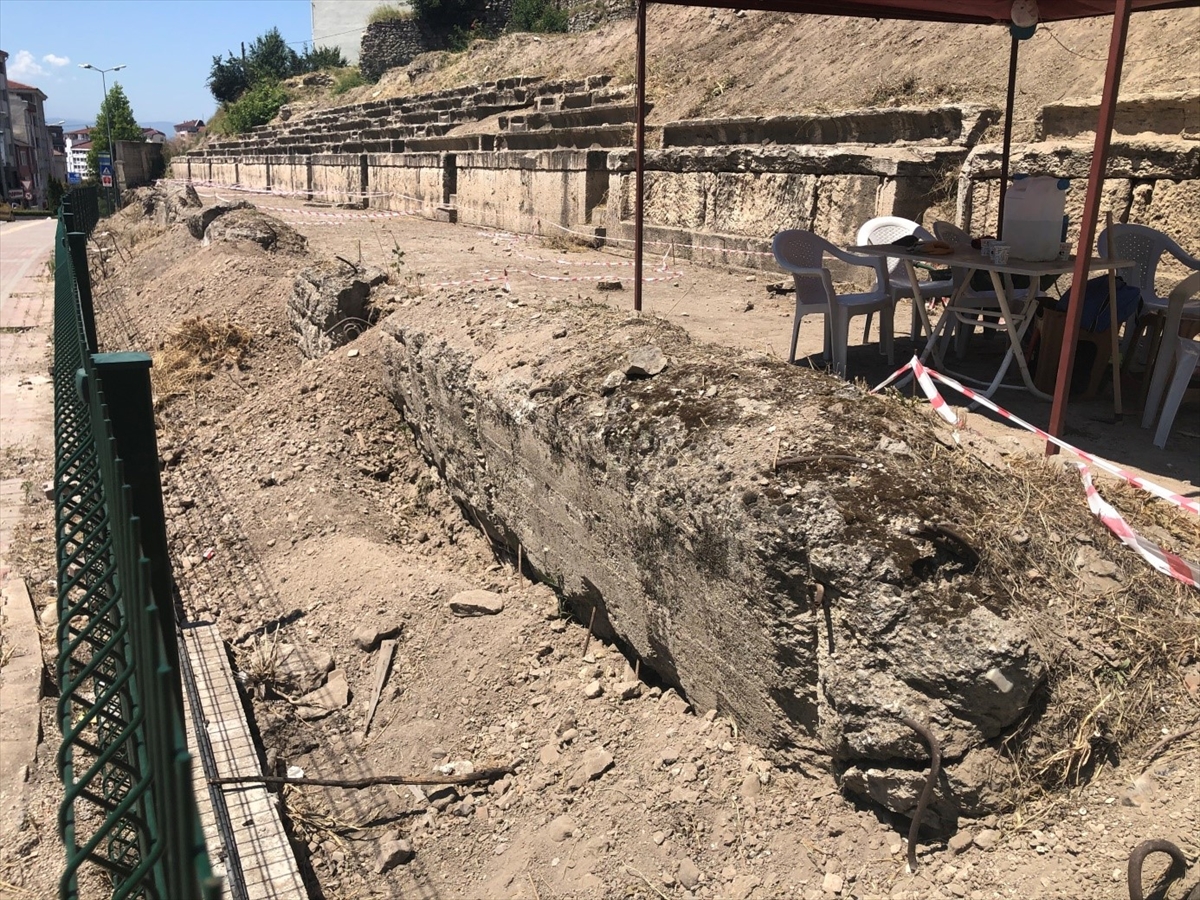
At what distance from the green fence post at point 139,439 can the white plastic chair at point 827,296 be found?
3.72 meters

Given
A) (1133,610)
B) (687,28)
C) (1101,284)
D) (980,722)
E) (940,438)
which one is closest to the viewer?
(980,722)

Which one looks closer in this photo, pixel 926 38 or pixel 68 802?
pixel 68 802

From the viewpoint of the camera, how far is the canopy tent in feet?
13.0

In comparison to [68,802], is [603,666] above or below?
below

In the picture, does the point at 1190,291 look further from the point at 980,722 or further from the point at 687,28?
the point at 687,28

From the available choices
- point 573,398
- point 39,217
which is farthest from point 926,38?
point 39,217

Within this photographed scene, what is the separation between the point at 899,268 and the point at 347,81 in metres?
41.4

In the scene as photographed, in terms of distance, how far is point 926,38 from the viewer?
12789 millimetres

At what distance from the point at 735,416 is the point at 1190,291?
2849mm

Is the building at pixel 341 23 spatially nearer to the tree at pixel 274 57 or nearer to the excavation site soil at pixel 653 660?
the tree at pixel 274 57

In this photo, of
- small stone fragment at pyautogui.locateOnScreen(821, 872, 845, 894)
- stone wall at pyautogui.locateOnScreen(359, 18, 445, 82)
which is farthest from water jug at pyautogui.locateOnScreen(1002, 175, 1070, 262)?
stone wall at pyautogui.locateOnScreen(359, 18, 445, 82)

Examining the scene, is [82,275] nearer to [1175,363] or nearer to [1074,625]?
[1074,625]

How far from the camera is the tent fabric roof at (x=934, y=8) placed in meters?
5.97

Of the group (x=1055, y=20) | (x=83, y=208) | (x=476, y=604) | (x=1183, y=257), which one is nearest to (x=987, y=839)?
(x=476, y=604)
